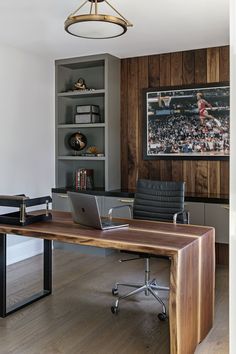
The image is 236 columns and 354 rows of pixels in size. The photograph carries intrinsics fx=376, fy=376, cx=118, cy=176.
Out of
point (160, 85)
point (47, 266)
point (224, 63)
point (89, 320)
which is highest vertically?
point (224, 63)

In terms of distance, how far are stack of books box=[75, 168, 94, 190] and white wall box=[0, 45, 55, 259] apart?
15.0 inches

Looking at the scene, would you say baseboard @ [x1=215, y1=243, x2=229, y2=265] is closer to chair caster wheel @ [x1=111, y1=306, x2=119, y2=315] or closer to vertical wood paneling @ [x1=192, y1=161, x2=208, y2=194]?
vertical wood paneling @ [x1=192, y1=161, x2=208, y2=194]

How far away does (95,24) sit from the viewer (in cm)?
278

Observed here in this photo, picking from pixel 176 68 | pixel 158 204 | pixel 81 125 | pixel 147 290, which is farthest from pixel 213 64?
pixel 147 290

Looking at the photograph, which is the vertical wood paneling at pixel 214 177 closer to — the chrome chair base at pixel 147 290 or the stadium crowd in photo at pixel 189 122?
the stadium crowd in photo at pixel 189 122

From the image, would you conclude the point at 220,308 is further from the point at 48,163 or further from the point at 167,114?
the point at 48,163

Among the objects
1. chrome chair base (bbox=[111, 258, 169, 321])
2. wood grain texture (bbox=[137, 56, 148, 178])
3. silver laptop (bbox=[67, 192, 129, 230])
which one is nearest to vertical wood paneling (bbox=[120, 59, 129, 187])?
wood grain texture (bbox=[137, 56, 148, 178])

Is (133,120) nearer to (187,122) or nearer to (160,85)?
(160,85)

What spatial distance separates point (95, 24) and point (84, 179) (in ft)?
8.35

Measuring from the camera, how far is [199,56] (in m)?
4.51

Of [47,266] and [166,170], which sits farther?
[166,170]

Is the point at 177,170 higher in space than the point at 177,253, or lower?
higher

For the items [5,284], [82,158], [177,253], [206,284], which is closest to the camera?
[177,253]

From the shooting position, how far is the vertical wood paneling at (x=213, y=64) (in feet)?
14.5
